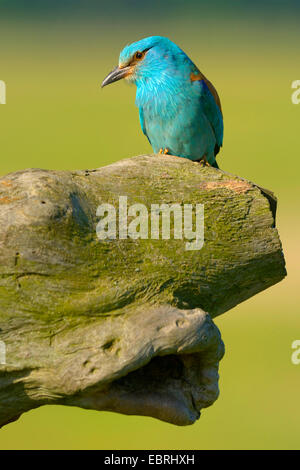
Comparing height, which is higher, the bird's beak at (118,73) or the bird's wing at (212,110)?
the bird's beak at (118,73)

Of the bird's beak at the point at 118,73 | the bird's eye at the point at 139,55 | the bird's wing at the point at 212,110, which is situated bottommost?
the bird's wing at the point at 212,110

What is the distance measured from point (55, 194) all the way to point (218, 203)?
29.2 inches

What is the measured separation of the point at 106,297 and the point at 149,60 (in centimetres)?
205

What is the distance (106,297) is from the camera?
264cm

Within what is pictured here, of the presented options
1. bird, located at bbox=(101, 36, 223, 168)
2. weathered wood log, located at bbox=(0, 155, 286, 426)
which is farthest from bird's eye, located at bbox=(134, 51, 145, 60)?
weathered wood log, located at bbox=(0, 155, 286, 426)

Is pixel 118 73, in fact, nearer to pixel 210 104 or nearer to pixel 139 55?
pixel 139 55

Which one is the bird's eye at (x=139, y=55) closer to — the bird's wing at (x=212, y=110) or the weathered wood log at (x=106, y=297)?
the bird's wing at (x=212, y=110)

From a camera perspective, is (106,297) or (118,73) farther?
(118,73)

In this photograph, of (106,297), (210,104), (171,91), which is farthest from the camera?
(210,104)

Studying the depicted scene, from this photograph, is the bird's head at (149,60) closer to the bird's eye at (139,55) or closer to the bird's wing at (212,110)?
the bird's eye at (139,55)

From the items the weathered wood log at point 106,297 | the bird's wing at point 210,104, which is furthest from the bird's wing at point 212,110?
the weathered wood log at point 106,297

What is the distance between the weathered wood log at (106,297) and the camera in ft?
8.36

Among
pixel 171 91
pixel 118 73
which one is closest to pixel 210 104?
pixel 171 91

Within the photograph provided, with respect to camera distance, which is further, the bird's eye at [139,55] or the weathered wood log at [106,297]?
the bird's eye at [139,55]
